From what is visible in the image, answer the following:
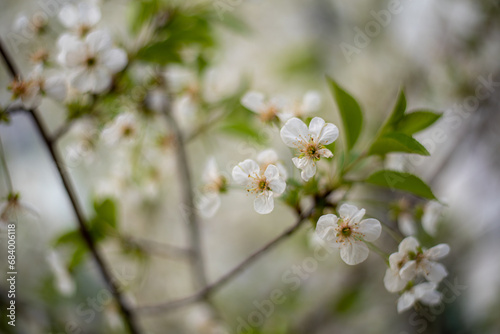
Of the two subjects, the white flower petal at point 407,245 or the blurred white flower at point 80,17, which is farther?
the blurred white flower at point 80,17

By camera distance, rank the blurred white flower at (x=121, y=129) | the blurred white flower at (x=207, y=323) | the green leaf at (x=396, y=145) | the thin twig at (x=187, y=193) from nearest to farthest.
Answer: the green leaf at (x=396, y=145), the blurred white flower at (x=121, y=129), the thin twig at (x=187, y=193), the blurred white flower at (x=207, y=323)

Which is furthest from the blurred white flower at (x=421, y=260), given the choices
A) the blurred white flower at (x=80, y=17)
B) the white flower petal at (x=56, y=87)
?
the blurred white flower at (x=80, y=17)

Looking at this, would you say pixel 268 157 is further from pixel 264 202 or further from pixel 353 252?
pixel 353 252

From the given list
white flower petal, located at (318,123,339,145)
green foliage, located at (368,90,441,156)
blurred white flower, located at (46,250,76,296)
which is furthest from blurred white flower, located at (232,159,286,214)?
blurred white flower, located at (46,250,76,296)

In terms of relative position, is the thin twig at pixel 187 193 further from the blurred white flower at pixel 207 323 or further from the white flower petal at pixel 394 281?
the white flower petal at pixel 394 281

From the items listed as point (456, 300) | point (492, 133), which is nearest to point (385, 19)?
point (492, 133)

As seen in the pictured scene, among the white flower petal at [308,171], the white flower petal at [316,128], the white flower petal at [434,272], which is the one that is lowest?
the white flower petal at [434,272]

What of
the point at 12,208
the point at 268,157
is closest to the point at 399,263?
the point at 268,157
